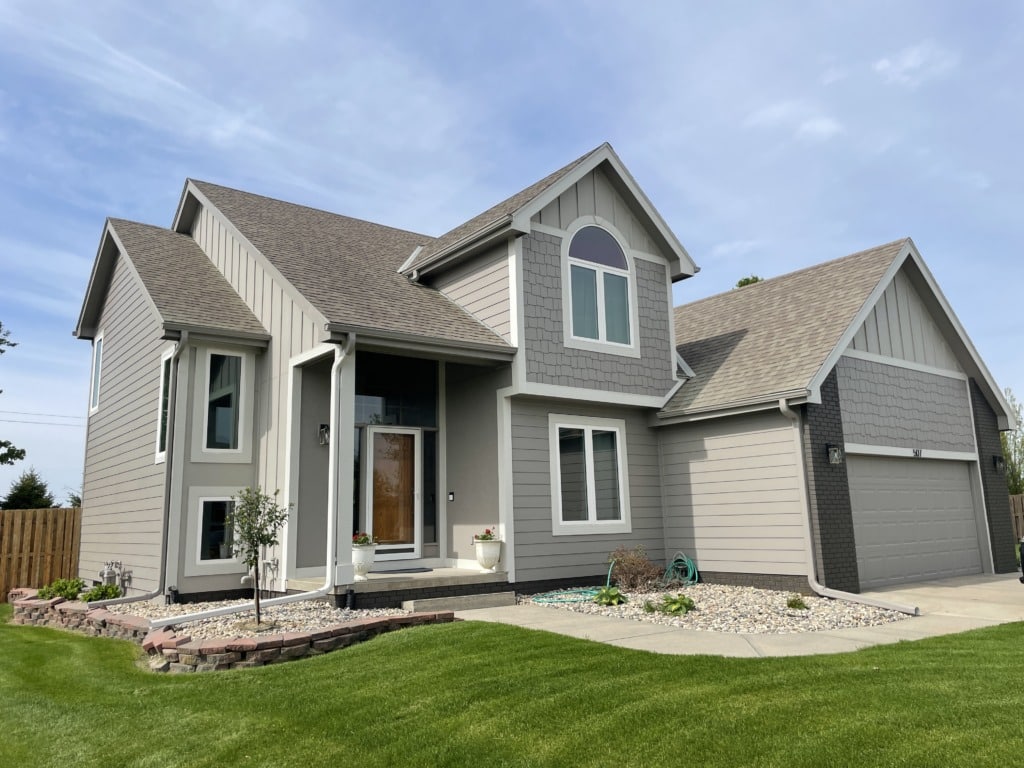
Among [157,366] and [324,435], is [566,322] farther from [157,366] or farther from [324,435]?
[157,366]

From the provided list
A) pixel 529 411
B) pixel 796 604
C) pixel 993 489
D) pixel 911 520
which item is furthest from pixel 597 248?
pixel 993 489

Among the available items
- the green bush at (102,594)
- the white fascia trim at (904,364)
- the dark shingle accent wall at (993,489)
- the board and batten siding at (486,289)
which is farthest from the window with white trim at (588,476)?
the dark shingle accent wall at (993,489)

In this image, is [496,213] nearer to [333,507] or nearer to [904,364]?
[333,507]

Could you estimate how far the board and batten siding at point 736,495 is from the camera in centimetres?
1024

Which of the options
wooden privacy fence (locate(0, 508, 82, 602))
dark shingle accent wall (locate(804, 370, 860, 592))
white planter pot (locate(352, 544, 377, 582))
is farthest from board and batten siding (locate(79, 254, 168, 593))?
dark shingle accent wall (locate(804, 370, 860, 592))

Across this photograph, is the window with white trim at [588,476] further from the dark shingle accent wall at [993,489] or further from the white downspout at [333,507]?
the dark shingle accent wall at [993,489]

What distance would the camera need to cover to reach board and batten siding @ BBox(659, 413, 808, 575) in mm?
10242

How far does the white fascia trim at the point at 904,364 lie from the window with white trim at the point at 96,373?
44.6 feet

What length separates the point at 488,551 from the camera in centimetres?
1005

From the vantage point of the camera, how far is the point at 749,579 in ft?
34.9

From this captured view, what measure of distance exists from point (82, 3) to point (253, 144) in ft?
12.7

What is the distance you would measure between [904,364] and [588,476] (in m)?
5.78

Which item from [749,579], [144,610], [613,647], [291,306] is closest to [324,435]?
[291,306]

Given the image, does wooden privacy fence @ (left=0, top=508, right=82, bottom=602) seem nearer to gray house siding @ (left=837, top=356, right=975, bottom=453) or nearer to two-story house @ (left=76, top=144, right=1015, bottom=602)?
two-story house @ (left=76, top=144, right=1015, bottom=602)
